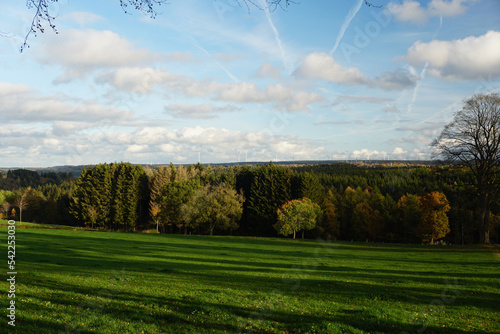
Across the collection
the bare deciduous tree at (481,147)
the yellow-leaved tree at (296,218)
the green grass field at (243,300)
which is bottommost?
the yellow-leaved tree at (296,218)

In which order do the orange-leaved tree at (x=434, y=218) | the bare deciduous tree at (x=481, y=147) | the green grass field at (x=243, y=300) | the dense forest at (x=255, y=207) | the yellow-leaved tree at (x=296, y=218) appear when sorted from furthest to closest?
the dense forest at (x=255, y=207) → the orange-leaved tree at (x=434, y=218) → the yellow-leaved tree at (x=296, y=218) → the bare deciduous tree at (x=481, y=147) → the green grass field at (x=243, y=300)

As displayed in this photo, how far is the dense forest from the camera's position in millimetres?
72188

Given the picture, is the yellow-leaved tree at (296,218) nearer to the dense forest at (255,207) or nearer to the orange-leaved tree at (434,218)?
the dense forest at (255,207)

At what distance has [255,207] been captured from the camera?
8525 cm

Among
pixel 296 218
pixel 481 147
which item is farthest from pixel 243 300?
pixel 296 218

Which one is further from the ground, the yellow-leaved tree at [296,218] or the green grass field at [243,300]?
the green grass field at [243,300]

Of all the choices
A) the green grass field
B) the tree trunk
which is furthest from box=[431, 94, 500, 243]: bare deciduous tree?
the green grass field

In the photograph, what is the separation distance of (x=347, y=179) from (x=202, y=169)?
59.0 meters

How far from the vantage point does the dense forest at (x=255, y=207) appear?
7219cm

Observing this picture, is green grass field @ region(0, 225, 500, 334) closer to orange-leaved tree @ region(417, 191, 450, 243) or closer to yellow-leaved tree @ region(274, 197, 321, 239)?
yellow-leaved tree @ region(274, 197, 321, 239)

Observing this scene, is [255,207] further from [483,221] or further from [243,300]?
[243,300]

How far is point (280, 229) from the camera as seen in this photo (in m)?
69.5

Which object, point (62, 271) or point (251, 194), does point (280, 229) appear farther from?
point (62, 271)

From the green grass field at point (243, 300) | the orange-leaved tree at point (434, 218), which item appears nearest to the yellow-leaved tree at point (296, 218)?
the orange-leaved tree at point (434, 218)
